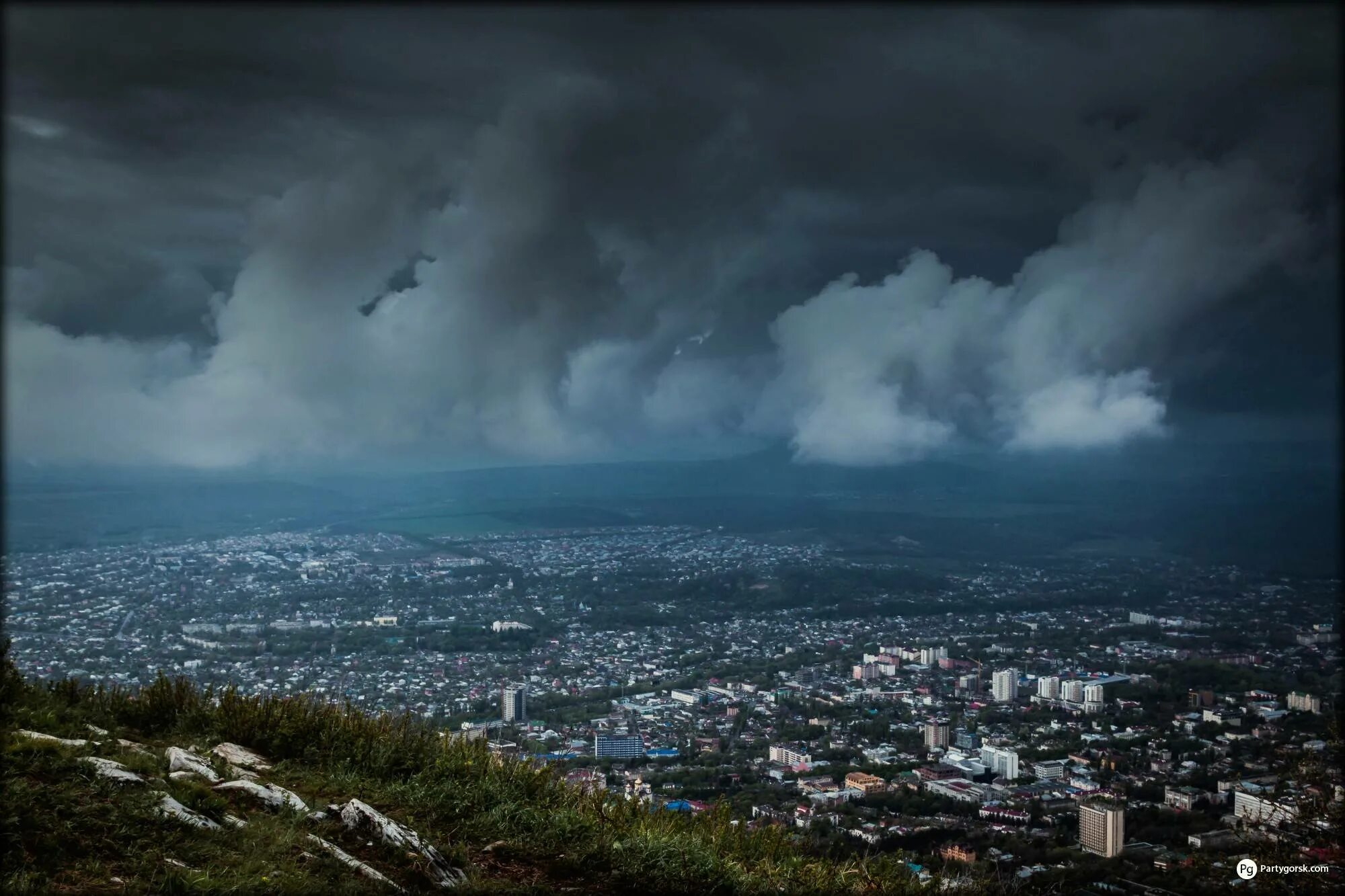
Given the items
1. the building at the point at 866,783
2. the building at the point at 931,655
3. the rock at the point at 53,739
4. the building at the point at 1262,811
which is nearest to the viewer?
the rock at the point at 53,739

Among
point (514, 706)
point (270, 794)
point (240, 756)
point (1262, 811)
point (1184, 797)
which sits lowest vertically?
point (1184, 797)

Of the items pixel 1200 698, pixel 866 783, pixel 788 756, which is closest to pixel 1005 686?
pixel 1200 698

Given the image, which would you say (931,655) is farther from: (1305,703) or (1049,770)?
(1305,703)

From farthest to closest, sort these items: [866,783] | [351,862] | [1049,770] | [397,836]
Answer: [1049,770] → [866,783] → [397,836] → [351,862]

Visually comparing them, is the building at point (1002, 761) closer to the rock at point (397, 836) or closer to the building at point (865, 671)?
the building at point (865, 671)

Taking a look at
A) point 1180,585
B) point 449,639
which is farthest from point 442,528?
point 1180,585

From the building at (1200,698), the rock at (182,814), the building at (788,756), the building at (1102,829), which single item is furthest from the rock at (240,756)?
the building at (1200,698)

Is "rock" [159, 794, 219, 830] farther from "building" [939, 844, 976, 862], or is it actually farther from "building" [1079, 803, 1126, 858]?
"building" [1079, 803, 1126, 858]
